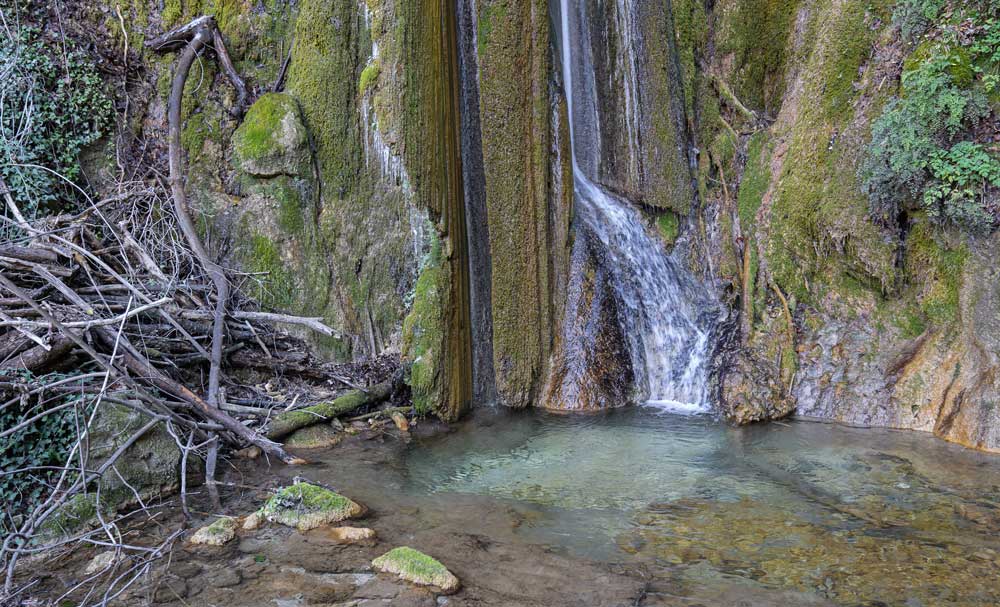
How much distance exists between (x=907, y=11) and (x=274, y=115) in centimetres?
652

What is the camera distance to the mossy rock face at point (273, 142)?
7105 mm

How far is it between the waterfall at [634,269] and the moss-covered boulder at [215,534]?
4325mm

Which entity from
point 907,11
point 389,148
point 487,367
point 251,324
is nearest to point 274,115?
point 389,148

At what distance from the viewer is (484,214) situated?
24.7 feet

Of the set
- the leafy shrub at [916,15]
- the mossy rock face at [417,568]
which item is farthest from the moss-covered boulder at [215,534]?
the leafy shrub at [916,15]

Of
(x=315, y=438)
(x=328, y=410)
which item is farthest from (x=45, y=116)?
(x=315, y=438)

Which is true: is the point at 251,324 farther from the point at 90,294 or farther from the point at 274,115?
the point at 274,115

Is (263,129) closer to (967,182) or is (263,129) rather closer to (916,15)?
(916,15)

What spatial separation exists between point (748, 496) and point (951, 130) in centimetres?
387

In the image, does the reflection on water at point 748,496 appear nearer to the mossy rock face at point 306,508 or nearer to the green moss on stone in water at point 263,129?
the mossy rock face at point 306,508

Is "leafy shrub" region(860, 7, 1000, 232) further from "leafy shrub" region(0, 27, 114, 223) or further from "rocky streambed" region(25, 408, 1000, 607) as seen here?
"leafy shrub" region(0, 27, 114, 223)

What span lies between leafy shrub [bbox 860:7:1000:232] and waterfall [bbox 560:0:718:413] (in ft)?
8.36

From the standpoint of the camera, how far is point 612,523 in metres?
4.85

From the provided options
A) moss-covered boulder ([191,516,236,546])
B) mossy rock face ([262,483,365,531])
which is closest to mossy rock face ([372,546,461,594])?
mossy rock face ([262,483,365,531])
